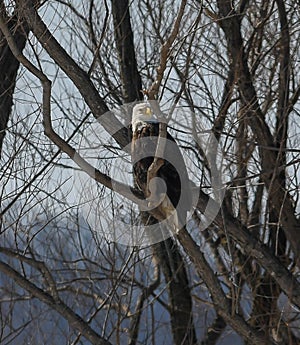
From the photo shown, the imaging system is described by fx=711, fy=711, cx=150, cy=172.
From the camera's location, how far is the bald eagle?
342 centimetres

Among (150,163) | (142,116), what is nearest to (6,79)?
(142,116)

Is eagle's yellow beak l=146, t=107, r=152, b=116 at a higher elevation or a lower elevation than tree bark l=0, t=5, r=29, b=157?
lower

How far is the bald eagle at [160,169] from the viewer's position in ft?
11.2

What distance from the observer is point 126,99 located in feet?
16.7

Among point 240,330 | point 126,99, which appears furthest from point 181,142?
point 240,330

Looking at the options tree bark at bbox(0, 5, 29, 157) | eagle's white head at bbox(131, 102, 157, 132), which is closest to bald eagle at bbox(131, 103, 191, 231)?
eagle's white head at bbox(131, 102, 157, 132)

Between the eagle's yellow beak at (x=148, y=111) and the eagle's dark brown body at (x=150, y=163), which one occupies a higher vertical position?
the eagle's yellow beak at (x=148, y=111)

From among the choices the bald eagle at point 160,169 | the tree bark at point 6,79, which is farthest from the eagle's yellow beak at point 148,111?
the tree bark at point 6,79

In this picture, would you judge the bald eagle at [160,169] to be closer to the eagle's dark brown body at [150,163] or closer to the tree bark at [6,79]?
the eagle's dark brown body at [150,163]

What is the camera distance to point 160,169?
3.45 meters

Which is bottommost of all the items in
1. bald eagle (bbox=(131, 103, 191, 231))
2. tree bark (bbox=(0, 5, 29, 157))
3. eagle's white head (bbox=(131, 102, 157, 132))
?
bald eagle (bbox=(131, 103, 191, 231))

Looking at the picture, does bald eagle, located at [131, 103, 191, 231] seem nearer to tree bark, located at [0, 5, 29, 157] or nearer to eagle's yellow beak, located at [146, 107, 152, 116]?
eagle's yellow beak, located at [146, 107, 152, 116]

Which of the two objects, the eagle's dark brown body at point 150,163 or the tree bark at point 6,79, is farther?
the tree bark at point 6,79

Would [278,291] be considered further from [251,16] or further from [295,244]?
[251,16]
